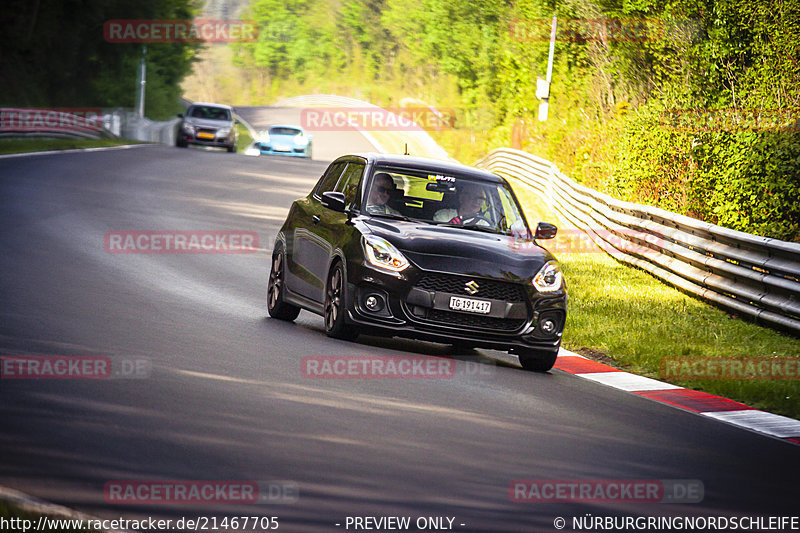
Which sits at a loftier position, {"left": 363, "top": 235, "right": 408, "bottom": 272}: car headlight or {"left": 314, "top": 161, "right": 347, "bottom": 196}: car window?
{"left": 314, "top": 161, "right": 347, "bottom": 196}: car window

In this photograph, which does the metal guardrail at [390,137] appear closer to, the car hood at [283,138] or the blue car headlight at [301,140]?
the blue car headlight at [301,140]

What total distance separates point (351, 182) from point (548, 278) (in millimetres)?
2386

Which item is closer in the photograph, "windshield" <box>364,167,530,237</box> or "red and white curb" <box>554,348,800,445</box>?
"red and white curb" <box>554,348,800,445</box>

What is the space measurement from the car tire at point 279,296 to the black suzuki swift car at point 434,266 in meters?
0.42

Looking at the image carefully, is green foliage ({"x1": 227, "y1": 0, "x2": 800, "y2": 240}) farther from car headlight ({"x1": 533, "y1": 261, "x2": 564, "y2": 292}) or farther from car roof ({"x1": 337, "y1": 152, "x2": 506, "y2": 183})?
car headlight ({"x1": 533, "y1": 261, "x2": 564, "y2": 292})

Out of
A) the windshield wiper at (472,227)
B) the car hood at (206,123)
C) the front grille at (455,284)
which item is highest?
the windshield wiper at (472,227)

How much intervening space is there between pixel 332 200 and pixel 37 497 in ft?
21.4

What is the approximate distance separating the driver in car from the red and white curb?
154 centimetres

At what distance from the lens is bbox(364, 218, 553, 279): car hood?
1094 cm

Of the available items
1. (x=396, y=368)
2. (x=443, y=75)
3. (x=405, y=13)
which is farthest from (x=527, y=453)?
(x=405, y=13)

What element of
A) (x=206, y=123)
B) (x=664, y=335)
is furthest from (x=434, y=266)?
(x=206, y=123)

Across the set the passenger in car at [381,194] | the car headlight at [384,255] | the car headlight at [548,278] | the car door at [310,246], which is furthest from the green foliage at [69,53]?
the car headlight at [548,278]

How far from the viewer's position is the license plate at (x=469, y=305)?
10867 mm

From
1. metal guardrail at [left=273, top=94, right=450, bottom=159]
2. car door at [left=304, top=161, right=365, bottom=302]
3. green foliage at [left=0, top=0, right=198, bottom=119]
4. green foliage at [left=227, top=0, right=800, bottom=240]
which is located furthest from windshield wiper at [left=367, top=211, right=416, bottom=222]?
green foliage at [left=0, top=0, right=198, bottom=119]
